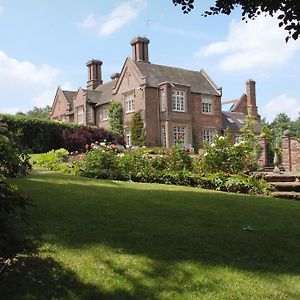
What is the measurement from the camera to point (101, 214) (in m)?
7.71

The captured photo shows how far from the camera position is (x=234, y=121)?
175 feet

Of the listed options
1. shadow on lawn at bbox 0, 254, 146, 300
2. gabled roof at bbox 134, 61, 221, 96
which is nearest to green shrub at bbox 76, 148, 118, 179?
shadow on lawn at bbox 0, 254, 146, 300

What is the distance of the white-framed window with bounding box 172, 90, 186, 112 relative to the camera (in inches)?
1682

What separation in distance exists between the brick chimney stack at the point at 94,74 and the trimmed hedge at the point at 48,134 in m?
20.3

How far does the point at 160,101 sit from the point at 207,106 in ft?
18.6

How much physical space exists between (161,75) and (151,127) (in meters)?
5.63

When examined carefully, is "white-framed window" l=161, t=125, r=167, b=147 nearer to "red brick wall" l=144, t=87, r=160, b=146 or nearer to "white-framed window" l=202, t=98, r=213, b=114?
"red brick wall" l=144, t=87, r=160, b=146

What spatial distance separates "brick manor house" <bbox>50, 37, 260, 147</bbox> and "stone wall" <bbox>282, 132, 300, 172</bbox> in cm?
1566

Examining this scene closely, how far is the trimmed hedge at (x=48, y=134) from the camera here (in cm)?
3144

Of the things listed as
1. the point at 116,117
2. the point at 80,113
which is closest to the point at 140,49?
the point at 116,117

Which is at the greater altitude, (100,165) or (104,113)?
(104,113)

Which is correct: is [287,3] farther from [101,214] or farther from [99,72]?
[99,72]

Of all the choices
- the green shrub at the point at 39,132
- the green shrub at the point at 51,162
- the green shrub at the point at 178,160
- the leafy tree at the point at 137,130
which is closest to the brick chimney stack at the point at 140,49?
the leafy tree at the point at 137,130

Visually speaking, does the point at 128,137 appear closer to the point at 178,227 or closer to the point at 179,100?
the point at 179,100
